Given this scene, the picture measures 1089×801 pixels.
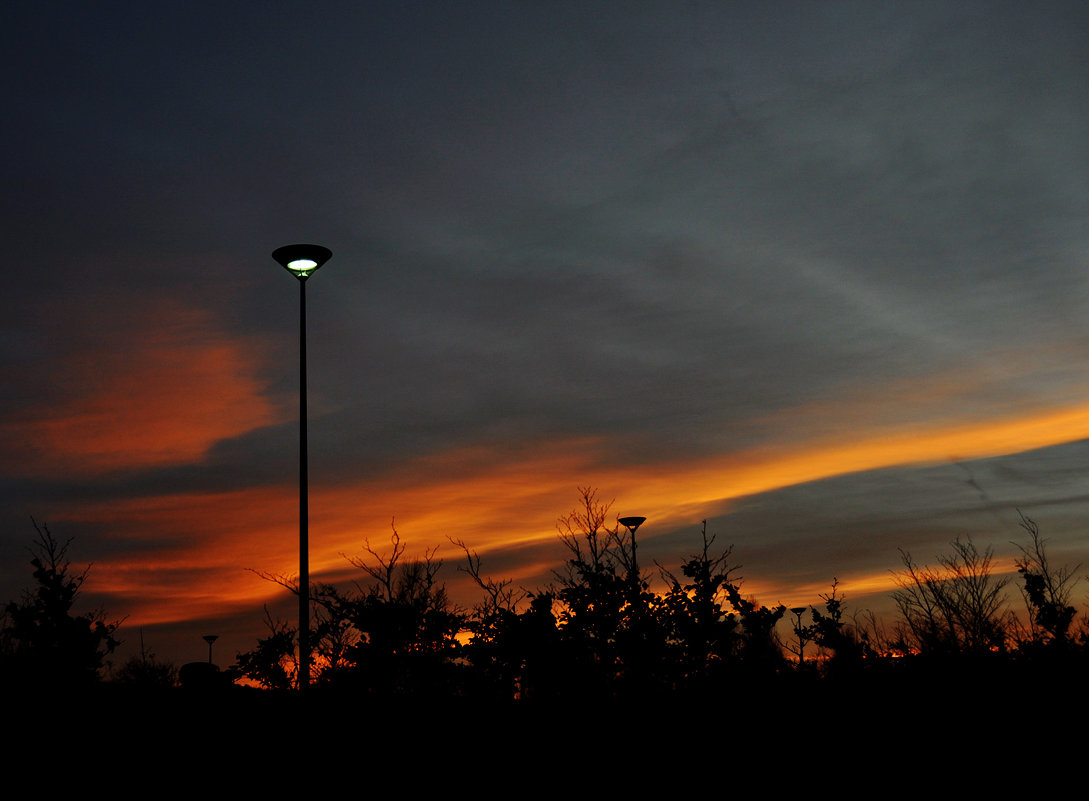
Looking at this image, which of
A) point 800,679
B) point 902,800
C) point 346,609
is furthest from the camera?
point 346,609

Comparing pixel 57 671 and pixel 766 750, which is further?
pixel 57 671

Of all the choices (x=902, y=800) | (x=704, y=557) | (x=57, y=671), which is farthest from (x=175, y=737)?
(x=57, y=671)

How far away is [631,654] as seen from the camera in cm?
2391

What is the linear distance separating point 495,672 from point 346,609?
562 cm

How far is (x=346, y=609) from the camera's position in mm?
27172

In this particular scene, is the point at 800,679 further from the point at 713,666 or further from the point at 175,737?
the point at 175,737

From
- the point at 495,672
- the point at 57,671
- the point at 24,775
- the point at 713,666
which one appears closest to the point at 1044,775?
the point at 713,666

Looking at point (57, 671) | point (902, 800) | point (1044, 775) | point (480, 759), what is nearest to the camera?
point (902, 800)

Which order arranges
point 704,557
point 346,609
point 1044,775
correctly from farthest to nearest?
point 704,557 → point 346,609 → point 1044,775

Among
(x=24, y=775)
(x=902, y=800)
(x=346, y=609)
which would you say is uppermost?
(x=346, y=609)

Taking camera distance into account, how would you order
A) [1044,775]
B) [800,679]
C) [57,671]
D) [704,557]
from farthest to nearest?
[57,671] → [704,557] → [800,679] → [1044,775]

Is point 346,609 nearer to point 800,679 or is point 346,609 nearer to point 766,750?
point 800,679

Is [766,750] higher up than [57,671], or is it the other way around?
[57,671]

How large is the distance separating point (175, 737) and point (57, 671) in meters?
23.9
